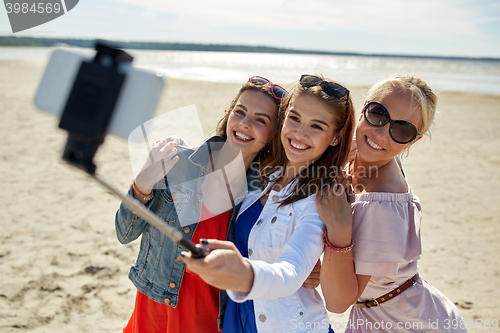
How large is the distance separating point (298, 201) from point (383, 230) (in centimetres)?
44

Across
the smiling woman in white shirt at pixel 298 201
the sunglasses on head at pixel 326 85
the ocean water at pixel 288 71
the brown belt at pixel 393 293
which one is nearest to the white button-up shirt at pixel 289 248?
the smiling woman in white shirt at pixel 298 201

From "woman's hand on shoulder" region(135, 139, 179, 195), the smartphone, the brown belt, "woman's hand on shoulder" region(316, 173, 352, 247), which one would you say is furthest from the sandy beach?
the brown belt

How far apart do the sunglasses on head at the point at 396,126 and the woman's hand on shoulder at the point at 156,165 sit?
1.09 m

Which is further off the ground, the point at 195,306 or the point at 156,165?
the point at 156,165

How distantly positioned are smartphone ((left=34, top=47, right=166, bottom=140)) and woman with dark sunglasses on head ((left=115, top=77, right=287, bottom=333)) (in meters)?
1.03

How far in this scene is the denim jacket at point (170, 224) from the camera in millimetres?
1868

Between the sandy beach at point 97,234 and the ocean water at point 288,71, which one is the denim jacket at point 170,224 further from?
the ocean water at point 288,71

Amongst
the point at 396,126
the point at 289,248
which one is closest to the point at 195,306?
the point at 289,248

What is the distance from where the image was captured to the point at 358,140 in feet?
6.51

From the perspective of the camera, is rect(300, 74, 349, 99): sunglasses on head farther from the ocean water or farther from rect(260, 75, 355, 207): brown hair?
the ocean water

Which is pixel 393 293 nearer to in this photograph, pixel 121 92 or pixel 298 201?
pixel 298 201

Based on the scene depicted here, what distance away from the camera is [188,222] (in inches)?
74.4

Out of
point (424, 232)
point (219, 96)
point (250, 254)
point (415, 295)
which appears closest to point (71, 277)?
point (250, 254)

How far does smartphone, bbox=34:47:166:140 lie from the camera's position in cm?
74
